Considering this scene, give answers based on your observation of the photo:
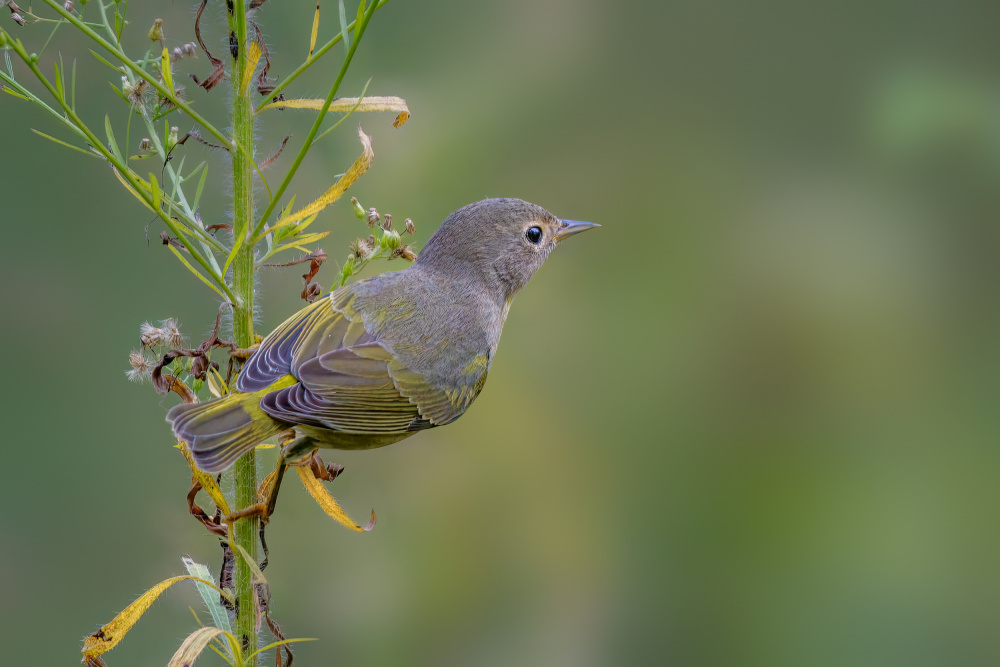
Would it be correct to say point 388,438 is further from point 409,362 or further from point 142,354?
point 142,354

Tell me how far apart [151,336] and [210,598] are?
0.42m

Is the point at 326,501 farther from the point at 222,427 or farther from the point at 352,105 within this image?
the point at 352,105

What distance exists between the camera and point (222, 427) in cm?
140

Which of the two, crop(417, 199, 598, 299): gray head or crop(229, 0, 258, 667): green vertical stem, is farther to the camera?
crop(417, 199, 598, 299): gray head

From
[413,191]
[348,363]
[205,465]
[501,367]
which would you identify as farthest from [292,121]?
[205,465]

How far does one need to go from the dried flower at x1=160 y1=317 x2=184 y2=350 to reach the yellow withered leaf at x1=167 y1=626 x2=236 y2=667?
0.42 m

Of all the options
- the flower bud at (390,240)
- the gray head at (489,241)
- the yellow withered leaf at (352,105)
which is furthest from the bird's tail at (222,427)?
the gray head at (489,241)

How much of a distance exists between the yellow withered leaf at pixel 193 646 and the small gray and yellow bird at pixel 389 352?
235 mm

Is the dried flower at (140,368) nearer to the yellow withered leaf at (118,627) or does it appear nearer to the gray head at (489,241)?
the yellow withered leaf at (118,627)

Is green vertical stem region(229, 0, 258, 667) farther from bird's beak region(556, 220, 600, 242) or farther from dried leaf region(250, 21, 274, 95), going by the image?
bird's beak region(556, 220, 600, 242)

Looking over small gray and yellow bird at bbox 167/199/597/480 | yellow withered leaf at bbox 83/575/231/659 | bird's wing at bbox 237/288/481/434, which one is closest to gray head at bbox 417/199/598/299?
small gray and yellow bird at bbox 167/199/597/480

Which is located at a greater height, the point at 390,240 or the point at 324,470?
the point at 390,240

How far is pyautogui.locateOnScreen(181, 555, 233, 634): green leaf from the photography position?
49.2 inches

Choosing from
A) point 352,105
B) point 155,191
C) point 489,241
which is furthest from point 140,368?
point 489,241
